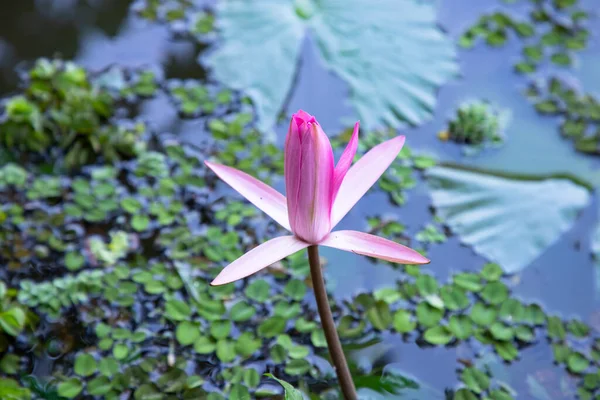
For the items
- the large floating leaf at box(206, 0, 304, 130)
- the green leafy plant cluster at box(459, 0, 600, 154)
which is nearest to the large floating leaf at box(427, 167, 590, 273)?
the green leafy plant cluster at box(459, 0, 600, 154)

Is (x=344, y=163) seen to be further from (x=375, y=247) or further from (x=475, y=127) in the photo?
(x=475, y=127)

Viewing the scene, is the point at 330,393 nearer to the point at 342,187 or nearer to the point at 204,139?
the point at 342,187

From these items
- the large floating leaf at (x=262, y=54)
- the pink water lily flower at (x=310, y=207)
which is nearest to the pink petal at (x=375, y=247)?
the pink water lily flower at (x=310, y=207)

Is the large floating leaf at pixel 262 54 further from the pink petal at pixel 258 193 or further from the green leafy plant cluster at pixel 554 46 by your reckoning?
the pink petal at pixel 258 193

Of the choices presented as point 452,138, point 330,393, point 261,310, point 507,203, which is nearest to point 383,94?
point 452,138

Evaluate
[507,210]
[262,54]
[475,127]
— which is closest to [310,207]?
[507,210]

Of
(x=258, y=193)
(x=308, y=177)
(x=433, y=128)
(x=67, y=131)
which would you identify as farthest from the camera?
(x=433, y=128)
